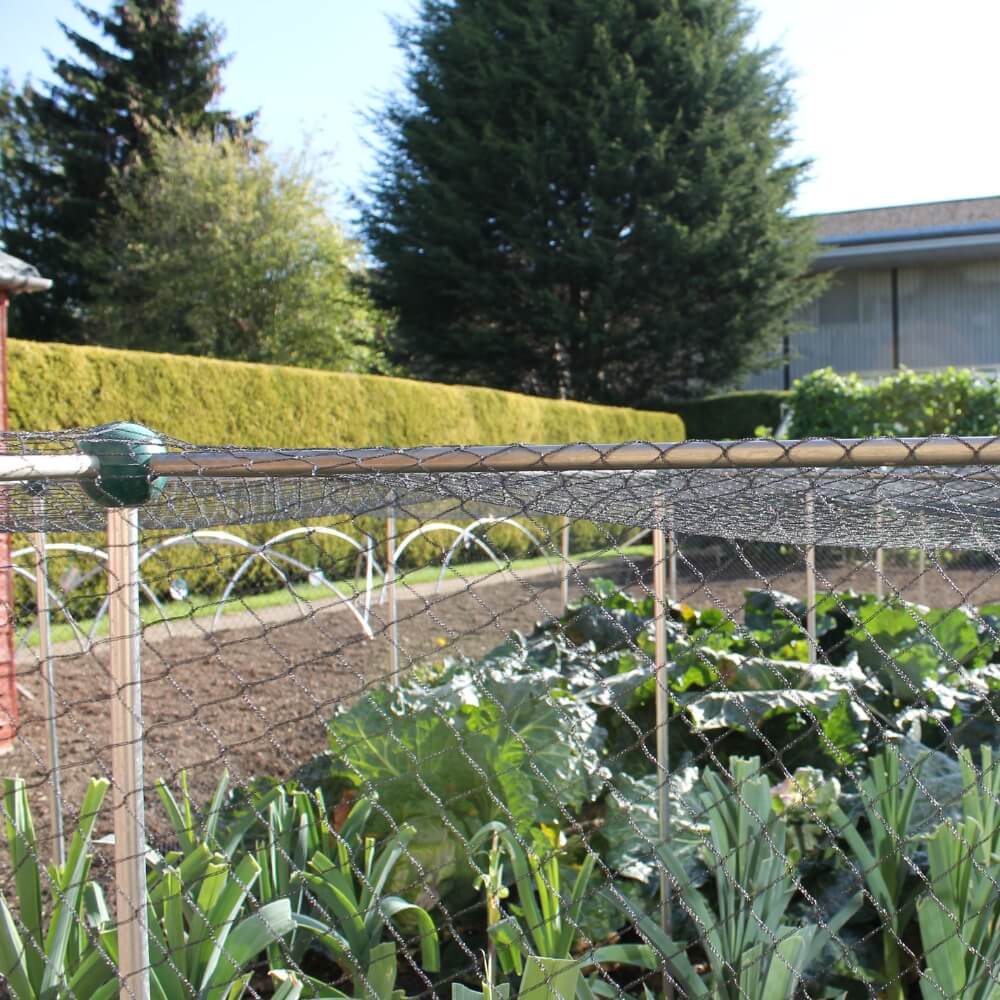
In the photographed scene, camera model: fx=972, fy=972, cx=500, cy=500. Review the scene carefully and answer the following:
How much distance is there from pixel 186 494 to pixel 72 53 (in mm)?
21711

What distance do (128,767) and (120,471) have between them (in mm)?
358

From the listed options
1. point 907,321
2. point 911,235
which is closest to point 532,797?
point 911,235

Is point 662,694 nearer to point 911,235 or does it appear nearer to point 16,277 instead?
point 16,277

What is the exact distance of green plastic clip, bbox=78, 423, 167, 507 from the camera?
1.15m

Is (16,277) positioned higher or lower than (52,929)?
higher

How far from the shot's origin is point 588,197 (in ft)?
50.0

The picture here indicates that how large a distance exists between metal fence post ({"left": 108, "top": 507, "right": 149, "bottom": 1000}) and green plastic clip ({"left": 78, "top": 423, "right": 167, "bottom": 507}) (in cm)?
4

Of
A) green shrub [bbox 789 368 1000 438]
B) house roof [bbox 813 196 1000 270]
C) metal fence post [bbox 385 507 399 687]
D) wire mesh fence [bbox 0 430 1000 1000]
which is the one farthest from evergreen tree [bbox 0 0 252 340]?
wire mesh fence [bbox 0 430 1000 1000]

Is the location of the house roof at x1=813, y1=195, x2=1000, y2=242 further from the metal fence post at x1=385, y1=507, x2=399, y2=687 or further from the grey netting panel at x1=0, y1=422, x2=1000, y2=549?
the grey netting panel at x1=0, y1=422, x2=1000, y2=549

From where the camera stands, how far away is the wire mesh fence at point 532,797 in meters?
1.18

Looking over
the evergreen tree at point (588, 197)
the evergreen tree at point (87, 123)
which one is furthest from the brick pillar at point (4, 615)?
the evergreen tree at point (87, 123)

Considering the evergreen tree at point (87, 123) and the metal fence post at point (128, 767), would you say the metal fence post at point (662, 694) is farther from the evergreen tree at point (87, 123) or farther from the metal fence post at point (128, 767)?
the evergreen tree at point (87, 123)

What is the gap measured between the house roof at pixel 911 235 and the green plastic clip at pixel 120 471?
1682cm

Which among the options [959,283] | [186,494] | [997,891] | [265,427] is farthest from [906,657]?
[959,283]
